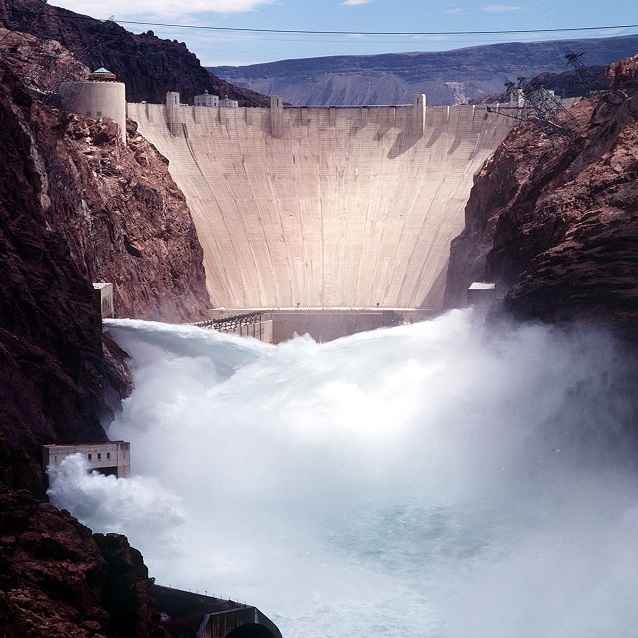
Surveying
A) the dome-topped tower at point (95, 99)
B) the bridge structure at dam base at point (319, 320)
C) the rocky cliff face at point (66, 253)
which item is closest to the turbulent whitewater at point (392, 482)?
the rocky cliff face at point (66, 253)

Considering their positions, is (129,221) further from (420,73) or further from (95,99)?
A: (420,73)

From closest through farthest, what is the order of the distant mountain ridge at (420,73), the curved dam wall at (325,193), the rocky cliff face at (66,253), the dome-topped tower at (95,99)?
the rocky cliff face at (66,253), the dome-topped tower at (95,99), the curved dam wall at (325,193), the distant mountain ridge at (420,73)

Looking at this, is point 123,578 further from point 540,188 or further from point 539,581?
point 540,188

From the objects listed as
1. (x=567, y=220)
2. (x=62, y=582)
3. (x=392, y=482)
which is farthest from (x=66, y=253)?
(x=62, y=582)

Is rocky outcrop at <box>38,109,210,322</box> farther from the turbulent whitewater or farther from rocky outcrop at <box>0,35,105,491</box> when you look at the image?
rocky outcrop at <box>0,35,105,491</box>

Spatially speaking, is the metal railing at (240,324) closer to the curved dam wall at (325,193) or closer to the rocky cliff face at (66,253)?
→ the rocky cliff face at (66,253)

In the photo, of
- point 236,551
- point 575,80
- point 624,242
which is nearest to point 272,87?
point 575,80
